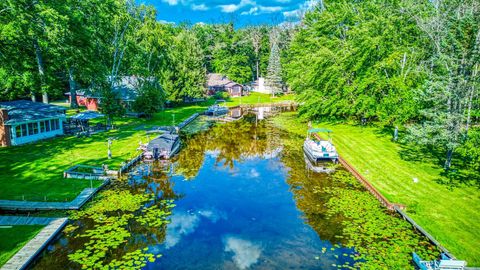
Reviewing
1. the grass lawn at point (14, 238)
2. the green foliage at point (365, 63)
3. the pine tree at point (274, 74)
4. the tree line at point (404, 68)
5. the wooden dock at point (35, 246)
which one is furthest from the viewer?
the pine tree at point (274, 74)

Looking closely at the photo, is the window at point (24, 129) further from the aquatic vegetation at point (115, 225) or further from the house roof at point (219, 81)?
the house roof at point (219, 81)

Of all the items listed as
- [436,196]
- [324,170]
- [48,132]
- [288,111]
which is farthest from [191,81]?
[436,196]

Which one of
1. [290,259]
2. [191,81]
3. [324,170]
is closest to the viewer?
[290,259]

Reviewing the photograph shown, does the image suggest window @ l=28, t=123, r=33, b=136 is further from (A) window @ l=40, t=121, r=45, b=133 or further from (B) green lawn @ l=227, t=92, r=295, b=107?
(B) green lawn @ l=227, t=92, r=295, b=107

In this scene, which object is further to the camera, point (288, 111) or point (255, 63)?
point (255, 63)

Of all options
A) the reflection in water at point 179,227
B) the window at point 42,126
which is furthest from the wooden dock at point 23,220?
the window at point 42,126

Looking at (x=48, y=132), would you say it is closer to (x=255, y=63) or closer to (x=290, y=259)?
(x=290, y=259)

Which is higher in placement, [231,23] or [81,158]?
[231,23]
